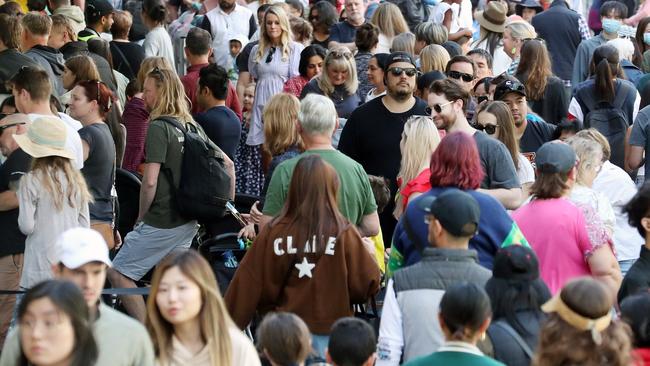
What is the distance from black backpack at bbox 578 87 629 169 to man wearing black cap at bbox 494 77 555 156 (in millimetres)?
1451

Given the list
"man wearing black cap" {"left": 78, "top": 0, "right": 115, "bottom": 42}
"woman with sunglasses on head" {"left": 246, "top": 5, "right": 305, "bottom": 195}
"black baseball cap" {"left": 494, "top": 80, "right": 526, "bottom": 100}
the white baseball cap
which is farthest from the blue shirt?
"man wearing black cap" {"left": 78, "top": 0, "right": 115, "bottom": 42}

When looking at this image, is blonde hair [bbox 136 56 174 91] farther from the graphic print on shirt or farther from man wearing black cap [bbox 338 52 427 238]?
the graphic print on shirt

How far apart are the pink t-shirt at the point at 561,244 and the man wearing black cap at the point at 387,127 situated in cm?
272

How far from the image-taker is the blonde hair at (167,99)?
972 centimetres

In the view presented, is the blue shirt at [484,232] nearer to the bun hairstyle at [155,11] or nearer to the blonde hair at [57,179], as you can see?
the blonde hair at [57,179]

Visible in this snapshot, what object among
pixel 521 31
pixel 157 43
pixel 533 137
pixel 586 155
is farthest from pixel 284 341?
pixel 157 43

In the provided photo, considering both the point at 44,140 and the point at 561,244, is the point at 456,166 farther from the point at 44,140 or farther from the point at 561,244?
the point at 44,140

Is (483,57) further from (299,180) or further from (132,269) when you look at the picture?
(299,180)

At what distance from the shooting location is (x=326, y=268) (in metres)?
7.01

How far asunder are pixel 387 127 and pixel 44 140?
270cm

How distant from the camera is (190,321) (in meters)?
5.73

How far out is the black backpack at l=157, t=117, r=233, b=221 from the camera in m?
9.55

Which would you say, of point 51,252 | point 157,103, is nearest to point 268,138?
point 157,103

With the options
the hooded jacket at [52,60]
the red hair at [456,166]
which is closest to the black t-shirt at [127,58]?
the hooded jacket at [52,60]
